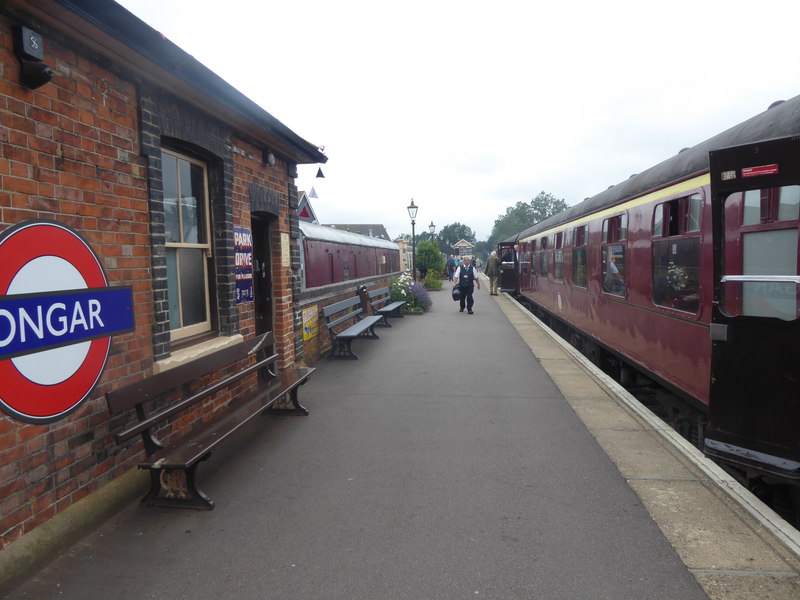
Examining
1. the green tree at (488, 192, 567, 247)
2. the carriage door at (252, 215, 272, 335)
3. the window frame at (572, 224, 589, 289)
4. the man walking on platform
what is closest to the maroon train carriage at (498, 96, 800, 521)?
the window frame at (572, 224, 589, 289)

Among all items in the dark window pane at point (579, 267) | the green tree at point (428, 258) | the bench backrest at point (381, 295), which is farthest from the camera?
the green tree at point (428, 258)

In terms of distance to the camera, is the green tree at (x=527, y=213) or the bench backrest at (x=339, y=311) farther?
the green tree at (x=527, y=213)

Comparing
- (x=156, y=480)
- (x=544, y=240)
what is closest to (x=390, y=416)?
(x=156, y=480)

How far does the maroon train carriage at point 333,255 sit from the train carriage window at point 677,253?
7163 mm

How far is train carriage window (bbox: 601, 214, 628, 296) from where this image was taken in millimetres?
6676

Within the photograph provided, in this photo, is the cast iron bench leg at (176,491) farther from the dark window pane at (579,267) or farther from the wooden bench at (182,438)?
the dark window pane at (579,267)

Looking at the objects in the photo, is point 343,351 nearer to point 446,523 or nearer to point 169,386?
point 169,386

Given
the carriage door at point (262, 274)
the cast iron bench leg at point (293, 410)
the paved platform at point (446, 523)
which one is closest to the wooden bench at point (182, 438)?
the paved platform at point (446, 523)

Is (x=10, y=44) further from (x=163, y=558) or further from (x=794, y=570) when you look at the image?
(x=794, y=570)

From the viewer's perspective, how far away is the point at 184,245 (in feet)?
14.4

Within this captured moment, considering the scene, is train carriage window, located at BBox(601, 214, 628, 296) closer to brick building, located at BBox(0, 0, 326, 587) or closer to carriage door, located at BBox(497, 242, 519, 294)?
brick building, located at BBox(0, 0, 326, 587)

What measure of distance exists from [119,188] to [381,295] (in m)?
10.7

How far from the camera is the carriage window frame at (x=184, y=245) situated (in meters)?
4.27

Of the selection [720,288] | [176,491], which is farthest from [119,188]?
[720,288]
